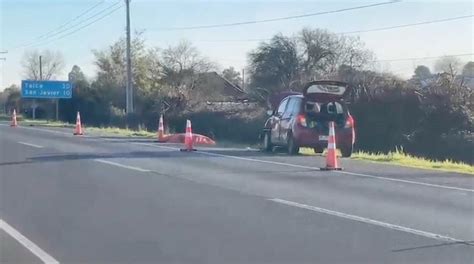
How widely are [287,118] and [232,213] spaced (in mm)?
11312

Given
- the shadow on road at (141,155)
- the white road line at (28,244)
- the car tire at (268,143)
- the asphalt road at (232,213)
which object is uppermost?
the car tire at (268,143)

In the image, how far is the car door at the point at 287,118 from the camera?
71.7ft

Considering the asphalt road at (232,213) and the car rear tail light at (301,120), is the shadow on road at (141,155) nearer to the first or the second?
the car rear tail light at (301,120)

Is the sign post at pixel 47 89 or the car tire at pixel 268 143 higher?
the sign post at pixel 47 89

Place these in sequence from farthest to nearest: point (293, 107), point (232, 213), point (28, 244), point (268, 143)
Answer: point (268, 143) < point (293, 107) < point (232, 213) < point (28, 244)

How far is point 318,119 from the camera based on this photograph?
21578 mm

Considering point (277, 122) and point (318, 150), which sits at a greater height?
point (277, 122)

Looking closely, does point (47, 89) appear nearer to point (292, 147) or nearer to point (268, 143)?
point (268, 143)

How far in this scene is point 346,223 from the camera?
10164 millimetres

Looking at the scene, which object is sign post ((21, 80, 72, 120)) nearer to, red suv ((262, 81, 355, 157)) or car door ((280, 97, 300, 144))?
car door ((280, 97, 300, 144))

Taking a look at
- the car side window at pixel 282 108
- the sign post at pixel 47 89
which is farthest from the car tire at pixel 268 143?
the sign post at pixel 47 89

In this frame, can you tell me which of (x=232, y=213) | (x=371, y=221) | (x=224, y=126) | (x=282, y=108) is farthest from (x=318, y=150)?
(x=224, y=126)

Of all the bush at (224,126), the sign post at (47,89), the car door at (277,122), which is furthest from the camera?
the sign post at (47,89)

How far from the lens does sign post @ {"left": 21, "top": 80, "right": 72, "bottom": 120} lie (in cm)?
6122
